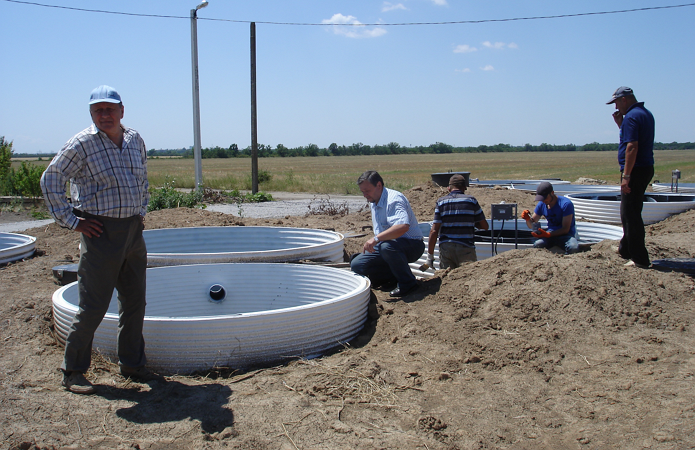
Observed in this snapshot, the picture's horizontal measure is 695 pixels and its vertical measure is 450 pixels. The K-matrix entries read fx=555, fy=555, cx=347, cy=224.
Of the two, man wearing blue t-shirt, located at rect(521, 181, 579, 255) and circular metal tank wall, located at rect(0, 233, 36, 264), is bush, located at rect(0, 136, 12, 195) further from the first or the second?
man wearing blue t-shirt, located at rect(521, 181, 579, 255)

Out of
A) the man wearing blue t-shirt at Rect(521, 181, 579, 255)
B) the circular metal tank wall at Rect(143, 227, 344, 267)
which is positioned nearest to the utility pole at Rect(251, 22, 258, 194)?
the circular metal tank wall at Rect(143, 227, 344, 267)

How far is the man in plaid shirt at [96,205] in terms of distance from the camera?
316 cm

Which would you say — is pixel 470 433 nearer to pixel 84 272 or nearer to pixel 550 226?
pixel 84 272

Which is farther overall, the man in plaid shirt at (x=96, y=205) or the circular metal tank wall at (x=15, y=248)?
the circular metal tank wall at (x=15, y=248)

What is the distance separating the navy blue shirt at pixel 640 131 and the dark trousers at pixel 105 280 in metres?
4.13

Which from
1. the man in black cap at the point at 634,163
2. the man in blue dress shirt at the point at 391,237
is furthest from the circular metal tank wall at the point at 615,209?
the man in blue dress shirt at the point at 391,237

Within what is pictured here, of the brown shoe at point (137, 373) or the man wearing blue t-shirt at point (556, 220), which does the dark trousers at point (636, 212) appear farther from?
the brown shoe at point (137, 373)

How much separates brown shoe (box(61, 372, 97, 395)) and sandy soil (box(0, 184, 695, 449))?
0.16ft

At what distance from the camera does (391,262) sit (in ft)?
16.8

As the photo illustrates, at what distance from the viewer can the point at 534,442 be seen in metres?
2.77

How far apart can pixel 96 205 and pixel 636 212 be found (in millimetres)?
4412

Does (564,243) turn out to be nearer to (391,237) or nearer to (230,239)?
(391,237)

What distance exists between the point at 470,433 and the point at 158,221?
816cm

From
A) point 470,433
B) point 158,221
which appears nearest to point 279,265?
point 470,433
